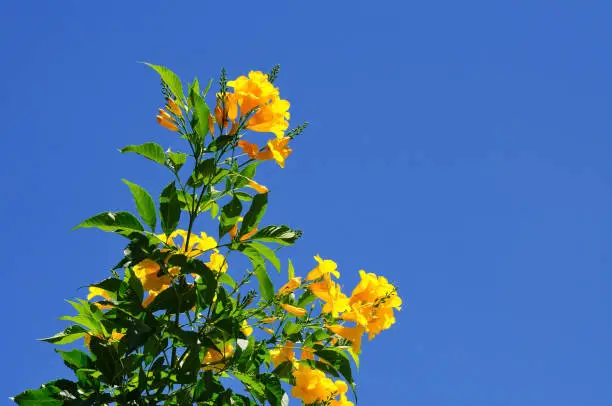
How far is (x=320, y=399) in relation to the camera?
13.9 feet

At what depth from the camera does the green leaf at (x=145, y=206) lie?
371 centimetres

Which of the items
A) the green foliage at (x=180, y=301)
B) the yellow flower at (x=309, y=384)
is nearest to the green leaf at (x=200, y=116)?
the green foliage at (x=180, y=301)

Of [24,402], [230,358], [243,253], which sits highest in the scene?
[243,253]

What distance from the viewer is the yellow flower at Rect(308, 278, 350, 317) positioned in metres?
4.06

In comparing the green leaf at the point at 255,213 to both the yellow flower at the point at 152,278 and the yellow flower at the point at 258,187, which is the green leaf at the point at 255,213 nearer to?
the yellow flower at the point at 258,187

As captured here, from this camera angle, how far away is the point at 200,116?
11.8 feet

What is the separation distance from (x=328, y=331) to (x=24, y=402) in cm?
179

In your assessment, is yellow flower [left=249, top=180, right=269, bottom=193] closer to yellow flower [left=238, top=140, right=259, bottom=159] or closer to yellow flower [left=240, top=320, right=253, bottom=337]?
yellow flower [left=238, top=140, right=259, bottom=159]

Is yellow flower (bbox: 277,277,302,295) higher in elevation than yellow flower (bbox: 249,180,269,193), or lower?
lower

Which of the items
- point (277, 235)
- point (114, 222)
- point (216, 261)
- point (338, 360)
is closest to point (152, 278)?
point (114, 222)

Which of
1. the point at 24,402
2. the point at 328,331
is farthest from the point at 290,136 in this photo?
the point at 24,402

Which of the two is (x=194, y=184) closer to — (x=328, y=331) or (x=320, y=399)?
(x=328, y=331)

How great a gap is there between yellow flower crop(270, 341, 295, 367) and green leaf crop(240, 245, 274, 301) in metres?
0.36

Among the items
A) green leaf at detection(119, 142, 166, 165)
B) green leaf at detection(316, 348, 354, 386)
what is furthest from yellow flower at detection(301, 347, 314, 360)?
green leaf at detection(119, 142, 166, 165)
